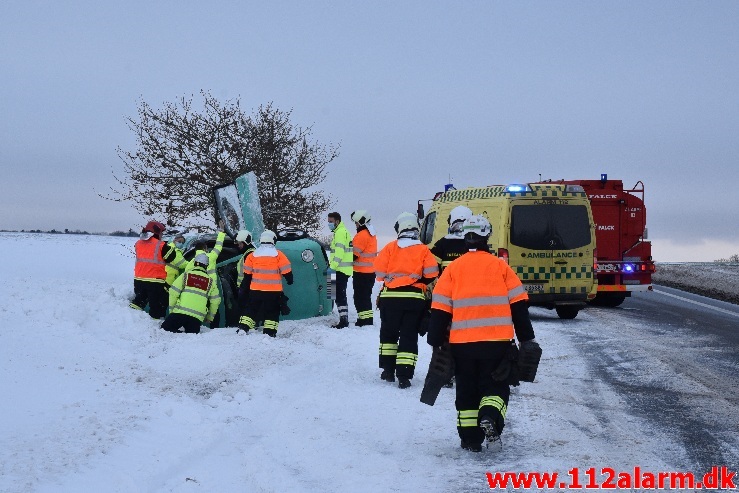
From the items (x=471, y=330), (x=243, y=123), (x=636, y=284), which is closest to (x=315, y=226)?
(x=243, y=123)

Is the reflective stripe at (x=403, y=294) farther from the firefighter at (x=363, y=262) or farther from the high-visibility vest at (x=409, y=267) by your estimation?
the firefighter at (x=363, y=262)

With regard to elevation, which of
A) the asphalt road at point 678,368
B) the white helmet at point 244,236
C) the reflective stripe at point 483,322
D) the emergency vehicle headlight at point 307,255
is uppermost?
the white helmet at point 244,236

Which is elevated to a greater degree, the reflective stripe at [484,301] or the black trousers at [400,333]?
the reflective stripe at [484,301]

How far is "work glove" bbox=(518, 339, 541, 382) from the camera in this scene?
6219 mm

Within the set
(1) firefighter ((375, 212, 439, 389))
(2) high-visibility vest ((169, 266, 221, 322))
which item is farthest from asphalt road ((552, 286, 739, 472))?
(2) high-visibility vest ((169, 266, 221, 322))

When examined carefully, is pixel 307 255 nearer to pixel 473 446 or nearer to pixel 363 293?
pixel 363 293

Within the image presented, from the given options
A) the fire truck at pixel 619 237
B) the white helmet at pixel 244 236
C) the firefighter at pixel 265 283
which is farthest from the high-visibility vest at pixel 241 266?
the fire truck at pixel 619 237

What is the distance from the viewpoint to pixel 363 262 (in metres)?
13.6

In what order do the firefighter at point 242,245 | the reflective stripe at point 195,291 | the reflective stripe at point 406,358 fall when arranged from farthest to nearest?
the firefighter at point 242,245, the reflective stripe at point 195,291, the reflective stripe at point 406,358

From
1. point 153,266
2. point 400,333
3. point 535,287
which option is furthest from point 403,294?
point 535,287

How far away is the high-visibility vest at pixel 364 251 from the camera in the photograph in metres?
13.6

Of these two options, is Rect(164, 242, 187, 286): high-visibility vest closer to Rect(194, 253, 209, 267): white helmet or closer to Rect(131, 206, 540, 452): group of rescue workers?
Rect(131, 206, 540, 452): group of rescue workers

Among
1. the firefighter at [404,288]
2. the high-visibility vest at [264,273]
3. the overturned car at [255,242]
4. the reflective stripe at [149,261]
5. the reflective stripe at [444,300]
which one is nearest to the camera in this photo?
the reflective stripe at [444,300]

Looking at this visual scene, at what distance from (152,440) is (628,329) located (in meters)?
10.8
